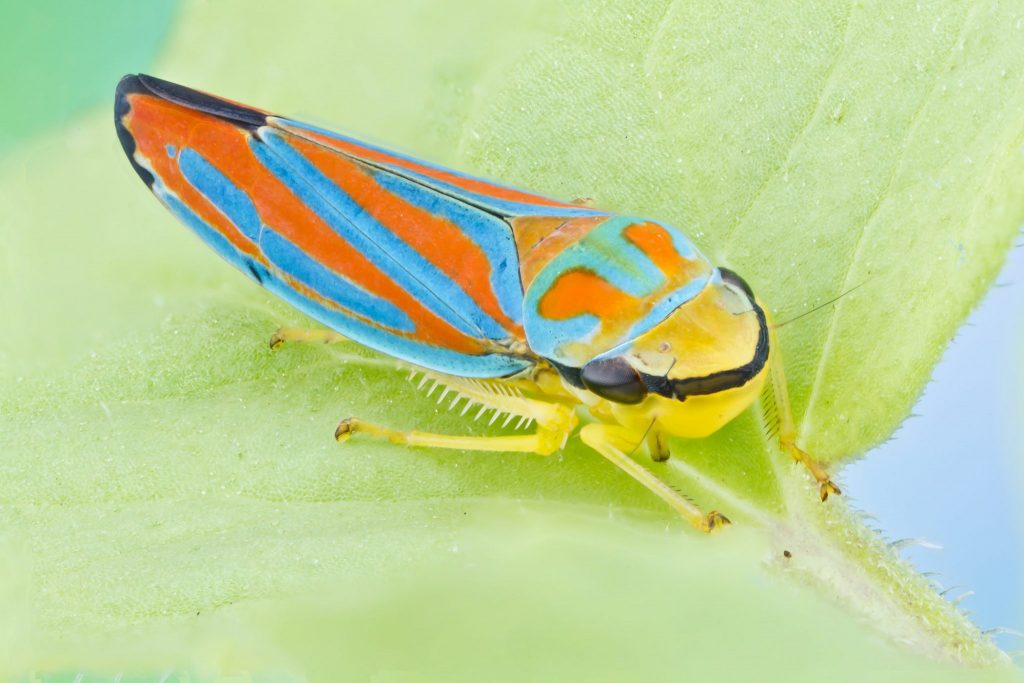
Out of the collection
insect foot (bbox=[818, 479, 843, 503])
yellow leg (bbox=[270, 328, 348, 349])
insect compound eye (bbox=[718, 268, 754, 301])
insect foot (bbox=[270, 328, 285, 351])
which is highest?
insect compound eye (bbox=[718, 268, 754, 301])

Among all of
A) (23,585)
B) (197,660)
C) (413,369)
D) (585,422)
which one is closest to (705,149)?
(585,422)

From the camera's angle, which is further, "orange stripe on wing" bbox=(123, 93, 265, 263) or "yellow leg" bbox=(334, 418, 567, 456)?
"orange stripe on wing" bbox=(123, 93, 265, 263)

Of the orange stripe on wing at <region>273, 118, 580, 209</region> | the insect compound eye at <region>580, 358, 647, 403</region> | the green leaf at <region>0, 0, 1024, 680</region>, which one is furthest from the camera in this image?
the orange stripe on wing at <region>273, 118, 580, 209</region>

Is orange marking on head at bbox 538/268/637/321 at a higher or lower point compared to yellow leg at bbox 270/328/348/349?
higher

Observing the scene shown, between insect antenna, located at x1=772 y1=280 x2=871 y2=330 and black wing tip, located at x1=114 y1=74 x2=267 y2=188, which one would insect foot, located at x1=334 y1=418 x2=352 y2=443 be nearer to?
black wing tip, located at x1=114 y1=74 x2=267 y2=188

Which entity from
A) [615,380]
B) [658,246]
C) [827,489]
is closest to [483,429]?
[615,380]

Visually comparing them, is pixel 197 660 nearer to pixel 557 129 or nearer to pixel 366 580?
pixel 366 580

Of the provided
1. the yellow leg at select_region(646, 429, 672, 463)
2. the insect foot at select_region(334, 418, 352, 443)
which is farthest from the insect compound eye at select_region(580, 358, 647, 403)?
the insect foot at select_region(334, 418, 352, 443)
